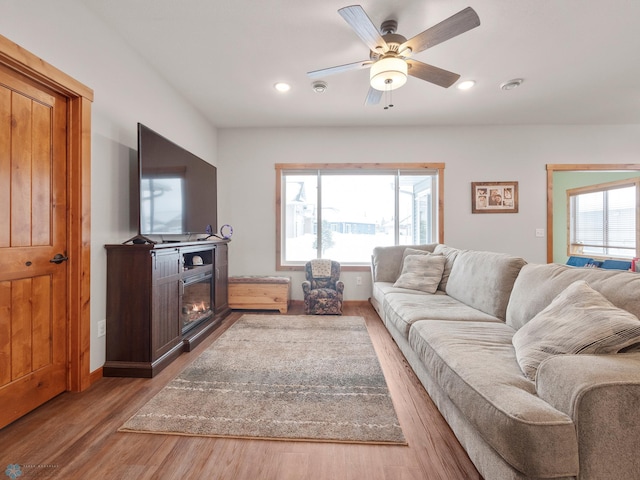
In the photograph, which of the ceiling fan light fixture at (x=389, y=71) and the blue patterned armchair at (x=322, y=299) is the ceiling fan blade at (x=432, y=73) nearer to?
the ceiling fan light fixture at (x=389, y=71)

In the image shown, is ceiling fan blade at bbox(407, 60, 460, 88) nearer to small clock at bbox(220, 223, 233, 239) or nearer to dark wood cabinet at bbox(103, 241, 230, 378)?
dark wood cabinet at bbox(103, 241, 230, 378)

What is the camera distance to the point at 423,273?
3.24 metres

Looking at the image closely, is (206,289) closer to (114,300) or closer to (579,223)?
(114,300)

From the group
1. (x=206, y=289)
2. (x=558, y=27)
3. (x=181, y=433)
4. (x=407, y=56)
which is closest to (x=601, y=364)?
(x=181, y=433)

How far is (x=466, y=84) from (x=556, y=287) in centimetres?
247

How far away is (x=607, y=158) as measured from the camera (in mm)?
4219

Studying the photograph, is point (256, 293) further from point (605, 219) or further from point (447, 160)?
point (605, 219)

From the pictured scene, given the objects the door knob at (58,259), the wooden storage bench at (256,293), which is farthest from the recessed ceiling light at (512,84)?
the door knob at (58,259)

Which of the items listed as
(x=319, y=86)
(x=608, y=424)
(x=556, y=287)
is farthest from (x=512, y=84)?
(x=608, y=424)

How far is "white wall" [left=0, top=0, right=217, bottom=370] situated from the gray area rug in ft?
2.77

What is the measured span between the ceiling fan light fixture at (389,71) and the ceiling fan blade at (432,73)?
0.14 meters

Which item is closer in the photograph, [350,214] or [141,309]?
[141,309]

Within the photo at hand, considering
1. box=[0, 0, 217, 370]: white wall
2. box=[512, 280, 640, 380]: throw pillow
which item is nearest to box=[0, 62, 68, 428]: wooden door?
box=[0, 0, 217, 370]: white wall

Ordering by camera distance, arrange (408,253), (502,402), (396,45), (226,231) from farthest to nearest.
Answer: (226,231), (408,253), (396,45), (502,402)
